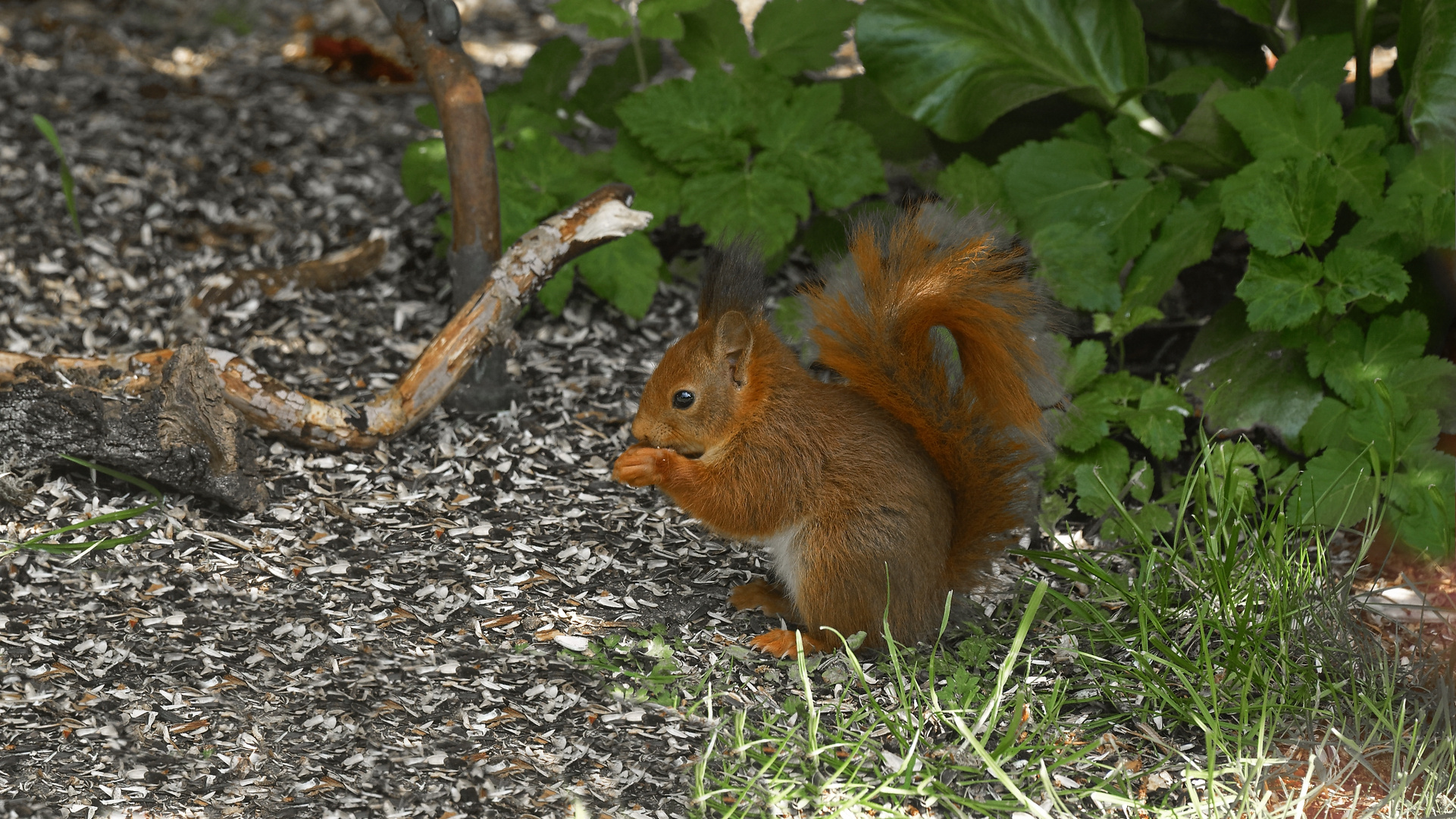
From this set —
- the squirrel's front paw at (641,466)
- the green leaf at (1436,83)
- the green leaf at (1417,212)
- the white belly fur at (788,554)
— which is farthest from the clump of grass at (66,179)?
the green leaf at (1436,83)

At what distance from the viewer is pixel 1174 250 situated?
280 cm

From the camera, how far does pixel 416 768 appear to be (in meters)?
1.90

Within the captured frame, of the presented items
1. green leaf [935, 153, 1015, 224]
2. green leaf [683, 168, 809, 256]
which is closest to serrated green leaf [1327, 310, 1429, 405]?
green leaf [935, 153, 1015, 224]

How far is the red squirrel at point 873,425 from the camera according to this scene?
2.10 metres

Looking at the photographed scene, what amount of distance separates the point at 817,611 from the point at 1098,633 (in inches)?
23.0

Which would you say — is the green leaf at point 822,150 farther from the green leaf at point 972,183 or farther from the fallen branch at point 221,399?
the fallen branch at point 221,399

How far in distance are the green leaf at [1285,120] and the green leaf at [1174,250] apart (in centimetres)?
19

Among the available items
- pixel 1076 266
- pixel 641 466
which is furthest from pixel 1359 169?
pixel 641 466

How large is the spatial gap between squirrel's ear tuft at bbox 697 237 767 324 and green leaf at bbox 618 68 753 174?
89 cm

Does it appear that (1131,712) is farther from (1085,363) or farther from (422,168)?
(422,168)

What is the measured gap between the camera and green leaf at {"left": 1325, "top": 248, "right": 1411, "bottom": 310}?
254 centimetres

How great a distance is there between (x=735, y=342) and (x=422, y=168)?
1.42 m

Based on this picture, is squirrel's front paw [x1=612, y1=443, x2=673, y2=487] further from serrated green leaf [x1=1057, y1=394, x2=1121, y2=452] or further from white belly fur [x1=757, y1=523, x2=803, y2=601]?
serrated green leaf [x1=1057, y1=394, x2=1121, y2=452]

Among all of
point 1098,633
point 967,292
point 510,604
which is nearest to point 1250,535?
point 1098,633
